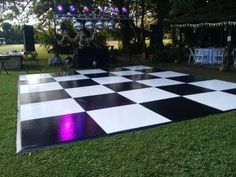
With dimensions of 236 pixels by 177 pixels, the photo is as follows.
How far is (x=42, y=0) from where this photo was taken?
12.8 meters

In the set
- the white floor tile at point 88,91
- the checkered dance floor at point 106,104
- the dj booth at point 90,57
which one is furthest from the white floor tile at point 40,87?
the dj booth at point 90,57

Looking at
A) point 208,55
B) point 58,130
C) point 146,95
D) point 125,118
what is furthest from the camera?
point 208,55

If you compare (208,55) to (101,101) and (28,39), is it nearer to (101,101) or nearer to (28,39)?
(101,101)

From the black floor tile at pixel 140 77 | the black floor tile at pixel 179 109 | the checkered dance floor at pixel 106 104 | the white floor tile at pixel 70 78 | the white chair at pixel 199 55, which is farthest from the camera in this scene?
the white chair at pixel 199 55

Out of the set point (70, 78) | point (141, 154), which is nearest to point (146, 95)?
point (141, 154)

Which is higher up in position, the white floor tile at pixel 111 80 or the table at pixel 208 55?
the table at pixel 208 55

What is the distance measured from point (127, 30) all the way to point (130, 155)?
12.0 m

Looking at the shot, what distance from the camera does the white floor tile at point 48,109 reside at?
396 cm

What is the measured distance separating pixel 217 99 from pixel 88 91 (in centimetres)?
241

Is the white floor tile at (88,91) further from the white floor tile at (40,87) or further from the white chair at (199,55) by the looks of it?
the white chair at (199,55)

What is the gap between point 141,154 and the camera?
2.62 metres

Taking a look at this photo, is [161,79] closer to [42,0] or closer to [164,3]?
[164,3]

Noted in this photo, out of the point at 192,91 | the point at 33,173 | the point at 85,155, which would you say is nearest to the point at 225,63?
the point at 192,91

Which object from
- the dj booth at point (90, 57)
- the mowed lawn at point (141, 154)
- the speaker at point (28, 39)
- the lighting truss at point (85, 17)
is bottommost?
the mowed lawn at point (141, 154)
